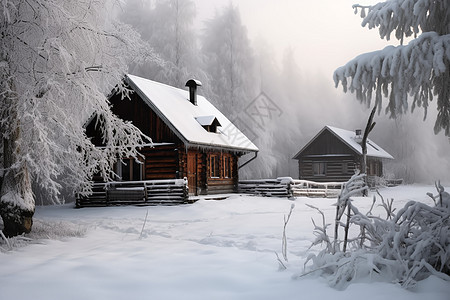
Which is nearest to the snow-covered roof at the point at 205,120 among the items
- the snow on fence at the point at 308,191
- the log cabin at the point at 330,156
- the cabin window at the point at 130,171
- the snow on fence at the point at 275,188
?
the cabin window at the point at 130,171

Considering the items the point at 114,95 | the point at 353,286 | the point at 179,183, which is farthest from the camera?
the point at 114,95

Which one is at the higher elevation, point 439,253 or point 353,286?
point 439,253

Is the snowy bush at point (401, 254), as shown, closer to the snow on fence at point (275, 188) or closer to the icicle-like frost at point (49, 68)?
the icicle-like frost at point (49, 68)

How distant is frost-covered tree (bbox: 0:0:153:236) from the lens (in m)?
8.84

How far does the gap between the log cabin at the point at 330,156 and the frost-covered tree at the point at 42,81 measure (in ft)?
97.1

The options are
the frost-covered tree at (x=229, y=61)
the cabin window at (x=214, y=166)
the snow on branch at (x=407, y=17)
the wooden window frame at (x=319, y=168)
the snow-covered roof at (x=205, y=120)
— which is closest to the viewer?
the snow on branch at (x=407, y=17)

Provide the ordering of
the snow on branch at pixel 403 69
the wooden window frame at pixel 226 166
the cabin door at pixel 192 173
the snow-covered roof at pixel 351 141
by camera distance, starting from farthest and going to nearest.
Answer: the snow-covered roof at pixel 351 141 → the wooden window frame at pixel 226 166 → the cabin door at pixel 192 173 → the snow on branch at pixel 403 69

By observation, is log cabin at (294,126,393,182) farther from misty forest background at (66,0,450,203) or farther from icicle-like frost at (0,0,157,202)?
icicle-like frost at (0,0,157,202)

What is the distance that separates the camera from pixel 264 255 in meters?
6.85

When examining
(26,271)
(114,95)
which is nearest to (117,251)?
(26,271)

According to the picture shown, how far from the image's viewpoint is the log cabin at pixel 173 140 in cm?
2064

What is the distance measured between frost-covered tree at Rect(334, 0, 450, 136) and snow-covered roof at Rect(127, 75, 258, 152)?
1402 cm

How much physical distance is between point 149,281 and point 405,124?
5408 centimetres

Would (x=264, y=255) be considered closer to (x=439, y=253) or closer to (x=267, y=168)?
(x=439, y=253)
